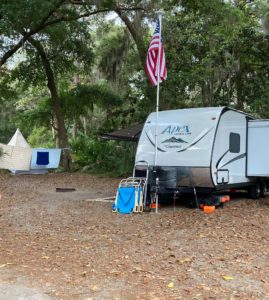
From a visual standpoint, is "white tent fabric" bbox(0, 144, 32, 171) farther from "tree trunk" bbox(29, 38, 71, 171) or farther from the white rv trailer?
the white rv trailer

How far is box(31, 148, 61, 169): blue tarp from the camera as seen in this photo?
17.8m

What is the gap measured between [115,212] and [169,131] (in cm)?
212

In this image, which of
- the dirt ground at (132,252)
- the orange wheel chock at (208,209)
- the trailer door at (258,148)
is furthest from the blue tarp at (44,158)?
the orange wheel chock at (208,209)

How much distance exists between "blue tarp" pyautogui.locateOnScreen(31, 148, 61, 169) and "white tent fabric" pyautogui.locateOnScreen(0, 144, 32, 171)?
323 millimetres

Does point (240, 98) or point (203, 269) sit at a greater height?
point (240, 98)

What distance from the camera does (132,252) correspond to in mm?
5719

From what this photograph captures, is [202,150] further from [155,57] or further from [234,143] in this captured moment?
[155,57]

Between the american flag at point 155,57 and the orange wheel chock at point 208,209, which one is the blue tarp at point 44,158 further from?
the orange wheel chock at point 208,209

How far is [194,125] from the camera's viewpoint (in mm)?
9070

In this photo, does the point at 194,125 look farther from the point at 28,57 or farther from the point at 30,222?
the point at 28,57

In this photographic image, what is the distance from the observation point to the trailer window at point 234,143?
9382 millimetres

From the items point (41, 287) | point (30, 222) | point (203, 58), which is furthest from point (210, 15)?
point (41, 287)

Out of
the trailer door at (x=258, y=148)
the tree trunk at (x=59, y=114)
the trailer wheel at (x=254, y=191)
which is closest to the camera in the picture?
the trailer door at (x=258, y=148)

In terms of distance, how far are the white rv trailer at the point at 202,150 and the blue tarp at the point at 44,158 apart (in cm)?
880
